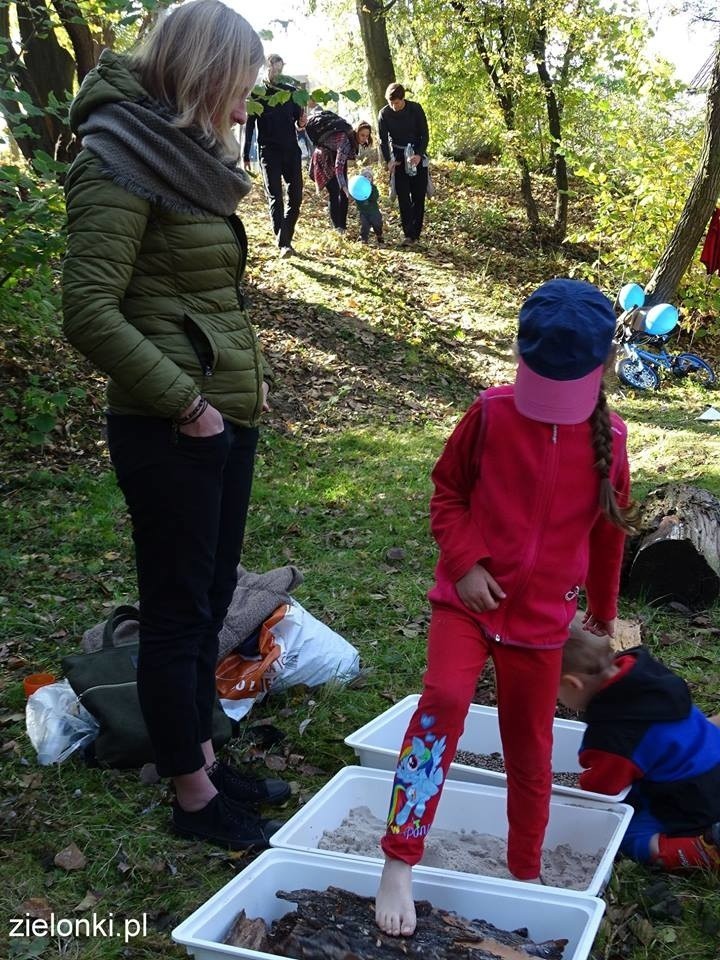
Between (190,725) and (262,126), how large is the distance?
34.1 feet

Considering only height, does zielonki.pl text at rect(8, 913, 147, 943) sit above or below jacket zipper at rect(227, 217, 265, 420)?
below

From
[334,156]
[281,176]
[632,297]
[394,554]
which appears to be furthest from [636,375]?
[394,554]

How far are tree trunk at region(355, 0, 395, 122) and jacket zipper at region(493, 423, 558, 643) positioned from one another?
15911 mm

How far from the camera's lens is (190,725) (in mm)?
2594

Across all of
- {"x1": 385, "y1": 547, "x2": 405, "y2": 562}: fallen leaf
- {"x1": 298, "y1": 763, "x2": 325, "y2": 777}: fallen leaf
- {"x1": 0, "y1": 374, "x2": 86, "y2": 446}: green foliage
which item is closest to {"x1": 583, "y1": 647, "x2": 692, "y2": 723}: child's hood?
{"x1": 298, "y1": 763, "x2": 325, "y2": 777}: fallen leaf

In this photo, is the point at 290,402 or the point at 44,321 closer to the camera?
the point at 44,321

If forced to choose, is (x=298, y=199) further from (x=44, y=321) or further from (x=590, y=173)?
(x=44, y=321)

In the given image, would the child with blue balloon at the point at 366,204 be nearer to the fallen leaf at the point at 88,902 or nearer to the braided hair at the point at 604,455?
the braided hair at the point at 604,455

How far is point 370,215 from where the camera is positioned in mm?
13391

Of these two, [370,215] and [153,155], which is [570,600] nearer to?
[153,155]

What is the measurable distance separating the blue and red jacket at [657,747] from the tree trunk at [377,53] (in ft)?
51.7

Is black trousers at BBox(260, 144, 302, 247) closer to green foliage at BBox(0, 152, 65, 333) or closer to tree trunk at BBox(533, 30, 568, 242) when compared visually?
tree trunk at BBox(533, 30, 568, 242)

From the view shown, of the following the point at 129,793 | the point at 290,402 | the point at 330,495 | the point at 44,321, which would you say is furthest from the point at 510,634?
the point at 290,402

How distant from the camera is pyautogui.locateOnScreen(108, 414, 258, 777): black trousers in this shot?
2.38m
